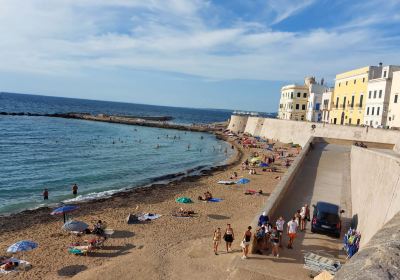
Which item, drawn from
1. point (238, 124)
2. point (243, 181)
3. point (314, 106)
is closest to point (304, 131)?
point (314, 106)

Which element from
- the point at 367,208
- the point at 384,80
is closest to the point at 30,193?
the point at 367,208

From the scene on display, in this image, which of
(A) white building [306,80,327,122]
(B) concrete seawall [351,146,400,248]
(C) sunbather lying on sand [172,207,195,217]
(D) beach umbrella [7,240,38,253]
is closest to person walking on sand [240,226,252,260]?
(B) concrete seawall [351,146,400,248]

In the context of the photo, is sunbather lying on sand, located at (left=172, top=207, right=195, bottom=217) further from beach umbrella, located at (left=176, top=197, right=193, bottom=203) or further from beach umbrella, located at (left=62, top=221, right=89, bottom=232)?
beach umbrella, located at (left=62, top=221, right=89, bottom=232)

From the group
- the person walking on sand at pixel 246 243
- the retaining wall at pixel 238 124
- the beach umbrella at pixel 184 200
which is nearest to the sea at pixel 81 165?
the beach umbrella at pixel 184 200

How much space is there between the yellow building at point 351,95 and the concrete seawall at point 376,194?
107 feet

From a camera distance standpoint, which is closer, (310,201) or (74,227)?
(74,227)

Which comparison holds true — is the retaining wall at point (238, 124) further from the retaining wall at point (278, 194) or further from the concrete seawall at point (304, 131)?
the retaining wall at point (278, 194)

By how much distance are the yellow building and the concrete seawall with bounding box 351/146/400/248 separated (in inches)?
1279

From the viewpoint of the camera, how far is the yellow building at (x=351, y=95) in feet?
159

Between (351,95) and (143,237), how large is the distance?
41844mm

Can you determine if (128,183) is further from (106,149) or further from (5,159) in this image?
(106,149)

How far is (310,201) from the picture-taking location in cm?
1952

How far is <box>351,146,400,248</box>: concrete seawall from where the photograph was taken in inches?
459

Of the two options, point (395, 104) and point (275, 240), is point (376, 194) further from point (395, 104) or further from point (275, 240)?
point (395, 104)
